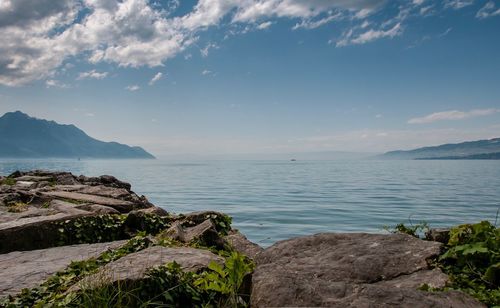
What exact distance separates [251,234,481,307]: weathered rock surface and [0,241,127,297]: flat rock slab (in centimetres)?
258

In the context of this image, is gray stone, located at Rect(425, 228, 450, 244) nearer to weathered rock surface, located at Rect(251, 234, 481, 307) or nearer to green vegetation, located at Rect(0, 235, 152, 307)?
weathered rock surface, located at Rect(251, 234, 481, 307)

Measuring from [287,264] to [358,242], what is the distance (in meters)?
1.07

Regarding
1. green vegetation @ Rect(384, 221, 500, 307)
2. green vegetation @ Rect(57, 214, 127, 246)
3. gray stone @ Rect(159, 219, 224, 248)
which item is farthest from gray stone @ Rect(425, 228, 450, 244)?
green vegetation @ Rect(57, 214, 127, 246)

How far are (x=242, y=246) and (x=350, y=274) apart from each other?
9.12 ft

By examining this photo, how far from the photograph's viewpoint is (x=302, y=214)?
18828 mm

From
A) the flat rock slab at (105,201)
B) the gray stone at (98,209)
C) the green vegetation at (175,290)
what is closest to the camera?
the green vegetation at (175,290)

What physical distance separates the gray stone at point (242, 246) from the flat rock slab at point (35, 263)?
1.93 meters

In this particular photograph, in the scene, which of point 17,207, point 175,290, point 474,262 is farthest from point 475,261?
point 17,207

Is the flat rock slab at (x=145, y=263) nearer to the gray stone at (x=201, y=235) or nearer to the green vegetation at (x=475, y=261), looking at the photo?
the gray stone at (x=201, y=235)

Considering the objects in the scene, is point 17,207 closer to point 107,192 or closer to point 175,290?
point 107,192

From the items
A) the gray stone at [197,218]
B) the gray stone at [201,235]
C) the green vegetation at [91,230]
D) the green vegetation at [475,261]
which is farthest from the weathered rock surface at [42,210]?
the green vegetation at [475,261]

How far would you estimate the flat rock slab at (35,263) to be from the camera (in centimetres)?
463

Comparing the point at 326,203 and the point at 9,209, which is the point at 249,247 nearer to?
the point at 9,209

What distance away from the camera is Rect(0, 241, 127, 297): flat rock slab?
463 centimetres
